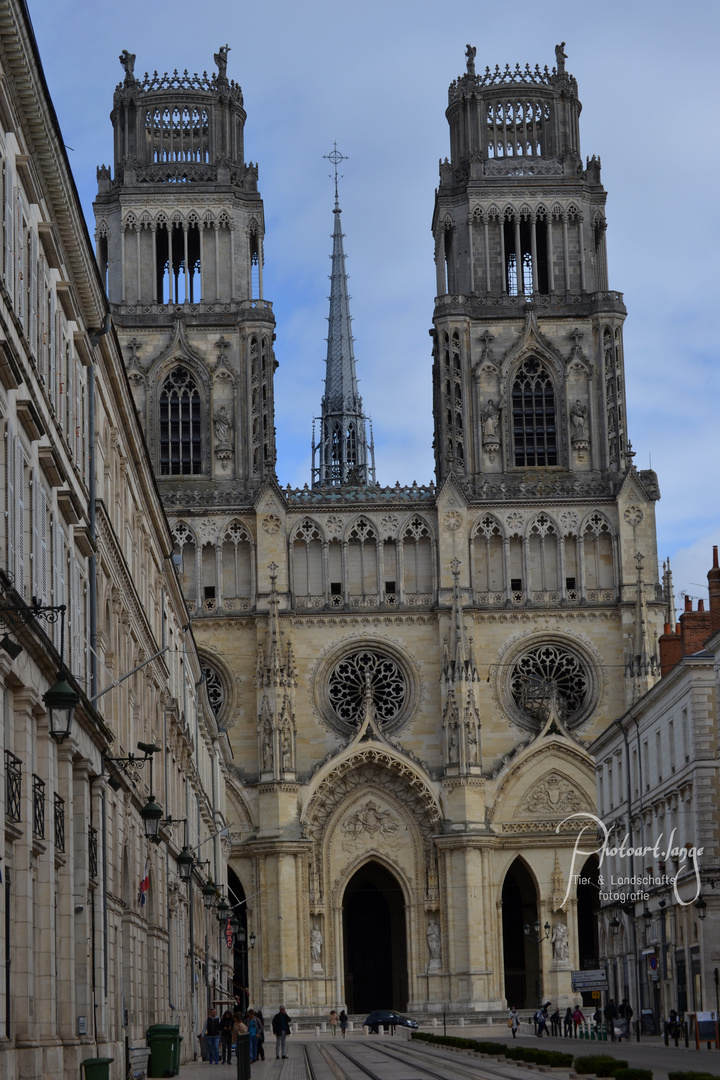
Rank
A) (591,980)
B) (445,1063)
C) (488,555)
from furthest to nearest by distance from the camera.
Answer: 1. (488,555)
2. (591,980)
3. (445,1063)

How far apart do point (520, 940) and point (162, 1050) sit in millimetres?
46940

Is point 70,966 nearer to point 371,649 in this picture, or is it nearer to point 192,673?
point 192,673

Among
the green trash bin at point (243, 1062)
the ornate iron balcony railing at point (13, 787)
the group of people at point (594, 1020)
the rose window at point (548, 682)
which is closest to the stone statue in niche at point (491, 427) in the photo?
the rose window at point (548, 682)

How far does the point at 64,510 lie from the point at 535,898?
175ft

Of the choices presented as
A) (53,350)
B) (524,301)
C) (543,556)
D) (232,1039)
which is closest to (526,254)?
(524,301)

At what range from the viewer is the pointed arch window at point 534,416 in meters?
78.9

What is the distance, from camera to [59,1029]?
23688mm

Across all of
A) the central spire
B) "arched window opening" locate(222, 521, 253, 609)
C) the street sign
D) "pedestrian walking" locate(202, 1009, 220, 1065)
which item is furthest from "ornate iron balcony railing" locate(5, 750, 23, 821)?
the central spire

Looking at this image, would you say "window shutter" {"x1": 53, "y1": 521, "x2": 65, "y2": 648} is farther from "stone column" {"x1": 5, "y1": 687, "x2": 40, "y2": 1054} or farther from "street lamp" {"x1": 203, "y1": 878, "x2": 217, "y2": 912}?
"street lamp" {"x1": 203, "y1": 878, "x2": 217, "y2": 912}

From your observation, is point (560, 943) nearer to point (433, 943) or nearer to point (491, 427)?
point (433, 943)

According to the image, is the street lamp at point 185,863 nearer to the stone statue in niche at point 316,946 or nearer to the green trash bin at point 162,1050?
the green trash bin at point 162,1050

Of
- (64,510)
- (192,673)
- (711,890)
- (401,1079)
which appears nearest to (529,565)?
(192,673)

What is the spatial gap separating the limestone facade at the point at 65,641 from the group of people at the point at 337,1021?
25106mm

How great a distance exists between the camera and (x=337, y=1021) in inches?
2694
